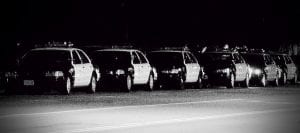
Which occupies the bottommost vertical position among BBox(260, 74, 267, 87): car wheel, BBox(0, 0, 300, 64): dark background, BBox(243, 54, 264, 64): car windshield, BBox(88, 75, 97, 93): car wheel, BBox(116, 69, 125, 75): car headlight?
BBox(260, 74, 267, 87): car wheel

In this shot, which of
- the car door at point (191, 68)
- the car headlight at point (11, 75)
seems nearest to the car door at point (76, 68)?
the car headlight at point (11, 75)

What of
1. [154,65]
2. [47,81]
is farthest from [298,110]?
[154,65]

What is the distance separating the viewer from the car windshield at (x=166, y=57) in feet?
105

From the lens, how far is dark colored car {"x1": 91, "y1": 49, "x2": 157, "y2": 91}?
28391mm

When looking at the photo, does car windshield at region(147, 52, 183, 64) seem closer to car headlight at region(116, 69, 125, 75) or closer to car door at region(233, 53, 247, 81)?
car door at region(233, 53, 247, 81)

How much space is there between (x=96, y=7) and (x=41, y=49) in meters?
22.8

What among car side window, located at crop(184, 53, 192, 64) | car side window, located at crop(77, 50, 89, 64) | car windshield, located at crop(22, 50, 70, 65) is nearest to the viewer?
car windshield, located at crop(22, 50, 70, 65)

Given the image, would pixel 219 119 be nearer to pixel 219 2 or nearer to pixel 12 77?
pixel 12 77

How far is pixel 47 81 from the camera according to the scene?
25203 mm

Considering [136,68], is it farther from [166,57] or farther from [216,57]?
[216,57]

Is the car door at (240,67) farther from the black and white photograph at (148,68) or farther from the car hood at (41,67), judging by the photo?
the car hood at (41,67)

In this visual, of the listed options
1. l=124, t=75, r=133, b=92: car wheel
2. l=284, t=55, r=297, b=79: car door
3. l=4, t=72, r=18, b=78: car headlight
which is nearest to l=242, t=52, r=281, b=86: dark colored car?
l=284, t=55, r=297, b=79: car door

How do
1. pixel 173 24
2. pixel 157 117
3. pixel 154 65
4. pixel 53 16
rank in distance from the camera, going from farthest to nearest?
pixel 173 24
pixel 53 16
pixel 154 65
pixel 157 117

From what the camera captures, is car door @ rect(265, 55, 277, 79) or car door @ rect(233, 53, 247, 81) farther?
car door @ rect(265, 55, 277, 79)
